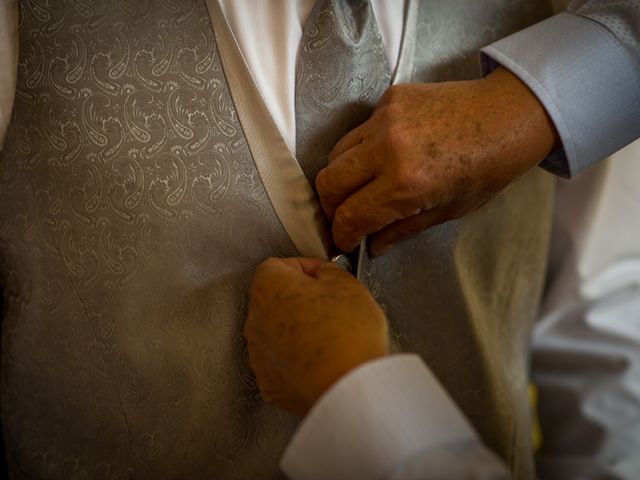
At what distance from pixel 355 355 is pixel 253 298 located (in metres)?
0.14

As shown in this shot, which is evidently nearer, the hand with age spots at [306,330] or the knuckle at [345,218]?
the hand with age spots at [306,330]

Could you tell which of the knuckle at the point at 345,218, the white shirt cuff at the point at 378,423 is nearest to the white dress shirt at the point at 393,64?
the white shirt cuff at the point at 378,423

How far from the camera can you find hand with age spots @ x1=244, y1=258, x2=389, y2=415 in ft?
1.82

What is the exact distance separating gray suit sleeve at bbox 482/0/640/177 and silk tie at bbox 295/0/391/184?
15cm

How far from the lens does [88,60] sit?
638 mm

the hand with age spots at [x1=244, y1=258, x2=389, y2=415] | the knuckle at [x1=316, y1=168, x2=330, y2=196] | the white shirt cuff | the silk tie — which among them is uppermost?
the silk tie

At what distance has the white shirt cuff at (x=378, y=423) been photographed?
52 cm

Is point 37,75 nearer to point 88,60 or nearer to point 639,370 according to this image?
point 88,60

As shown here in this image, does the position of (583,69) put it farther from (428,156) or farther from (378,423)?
(378,423)

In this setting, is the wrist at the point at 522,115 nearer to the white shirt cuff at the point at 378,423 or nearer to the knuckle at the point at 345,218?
the knuckle at the point at 345,218

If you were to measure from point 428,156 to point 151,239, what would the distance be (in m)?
0.31

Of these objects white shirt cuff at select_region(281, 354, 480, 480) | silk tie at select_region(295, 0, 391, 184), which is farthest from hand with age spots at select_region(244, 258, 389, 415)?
silk tie at select_region(295, 0, 391, 184)

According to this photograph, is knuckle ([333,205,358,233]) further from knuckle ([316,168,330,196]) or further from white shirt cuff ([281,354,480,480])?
white shirt cuff ([281,354,480,480])

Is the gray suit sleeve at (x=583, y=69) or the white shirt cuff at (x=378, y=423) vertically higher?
the gray suit sleeve at (x=583, y=69)
